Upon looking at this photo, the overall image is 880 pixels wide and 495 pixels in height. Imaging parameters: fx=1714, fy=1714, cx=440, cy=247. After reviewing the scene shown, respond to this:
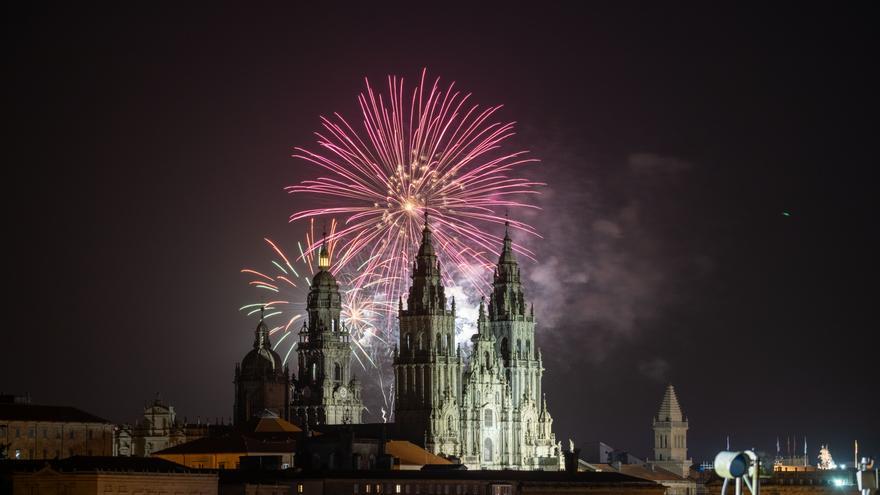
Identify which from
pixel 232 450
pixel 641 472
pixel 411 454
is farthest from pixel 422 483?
pixel 641 472

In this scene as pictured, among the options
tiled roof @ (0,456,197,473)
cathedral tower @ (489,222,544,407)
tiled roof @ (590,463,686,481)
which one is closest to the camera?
tiled roof @ (0,456,197,473)

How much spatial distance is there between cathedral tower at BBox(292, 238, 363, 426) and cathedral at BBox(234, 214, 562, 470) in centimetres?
10

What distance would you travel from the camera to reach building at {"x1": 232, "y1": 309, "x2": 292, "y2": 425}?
171 metres

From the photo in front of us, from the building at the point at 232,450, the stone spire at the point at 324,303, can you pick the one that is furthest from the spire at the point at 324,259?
the building at the point at 232,450

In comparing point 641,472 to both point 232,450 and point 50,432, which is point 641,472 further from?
point 50,432

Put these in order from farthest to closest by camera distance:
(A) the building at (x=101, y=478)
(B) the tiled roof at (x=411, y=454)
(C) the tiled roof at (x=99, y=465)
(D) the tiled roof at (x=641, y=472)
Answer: (D) the tiled roof at (x=641, y=472)
(B) the tiled roof at (x=411, y=454)
(C) the tiled roof at (x=99, y=465)
(A) the building at (x=101, y=478)

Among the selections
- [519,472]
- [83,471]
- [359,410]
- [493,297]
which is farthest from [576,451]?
[83,471]

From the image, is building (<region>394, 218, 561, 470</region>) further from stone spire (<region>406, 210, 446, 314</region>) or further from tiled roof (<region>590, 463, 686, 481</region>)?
tiled roof (<region>590, 463, 686, 481</region>)

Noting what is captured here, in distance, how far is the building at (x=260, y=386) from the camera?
170550mm

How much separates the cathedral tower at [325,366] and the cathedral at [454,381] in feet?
0.32

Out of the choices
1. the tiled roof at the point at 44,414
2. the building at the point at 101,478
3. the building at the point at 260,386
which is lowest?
the building at the point at 101,478

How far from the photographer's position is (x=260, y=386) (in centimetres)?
17238

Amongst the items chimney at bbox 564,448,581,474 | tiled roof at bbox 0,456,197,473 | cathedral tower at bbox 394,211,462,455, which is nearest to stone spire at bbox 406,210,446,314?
cathedral tower at bbox 394,211,462,455

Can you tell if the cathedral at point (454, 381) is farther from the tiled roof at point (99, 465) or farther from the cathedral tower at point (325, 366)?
the tiled roof at point (99, 465)
